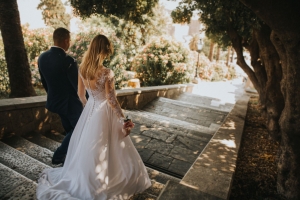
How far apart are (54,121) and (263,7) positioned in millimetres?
4191

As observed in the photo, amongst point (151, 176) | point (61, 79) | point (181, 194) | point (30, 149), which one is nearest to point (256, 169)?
point (151, 176)

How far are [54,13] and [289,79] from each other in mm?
28708

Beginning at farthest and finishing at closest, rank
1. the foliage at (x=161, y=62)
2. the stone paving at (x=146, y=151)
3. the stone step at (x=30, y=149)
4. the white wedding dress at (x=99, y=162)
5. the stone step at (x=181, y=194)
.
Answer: the foliage at (x=161, y=62)
the stone step at (x=30, y=149)
the stone paving at (x=146, y=151)
the white wedding dress at (x=99, y=162)
the stone step at (x=181, y=194)

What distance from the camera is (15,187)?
223 centimetres

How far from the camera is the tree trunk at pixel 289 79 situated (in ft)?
7.14

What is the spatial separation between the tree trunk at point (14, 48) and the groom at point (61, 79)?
100 inches

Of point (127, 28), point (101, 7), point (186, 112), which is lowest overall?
point (186, 112)

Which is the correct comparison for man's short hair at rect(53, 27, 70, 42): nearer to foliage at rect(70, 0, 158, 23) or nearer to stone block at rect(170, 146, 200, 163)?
foliage at rect(70, 0, 158, 23)

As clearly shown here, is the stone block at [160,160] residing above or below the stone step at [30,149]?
below

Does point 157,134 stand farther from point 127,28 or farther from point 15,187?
point 127,28

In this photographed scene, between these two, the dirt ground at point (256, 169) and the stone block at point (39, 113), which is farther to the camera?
→ the stone block at point (39, 113)

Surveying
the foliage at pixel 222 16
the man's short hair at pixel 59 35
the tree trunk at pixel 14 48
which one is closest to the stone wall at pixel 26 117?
the tree trunk at pixel 14 48

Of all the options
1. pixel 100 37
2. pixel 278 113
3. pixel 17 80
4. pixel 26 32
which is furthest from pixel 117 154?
pixel 26 32

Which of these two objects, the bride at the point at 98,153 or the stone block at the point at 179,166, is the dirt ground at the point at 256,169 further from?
the bride at the point at 98,153
